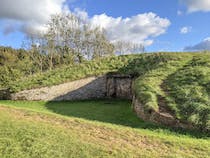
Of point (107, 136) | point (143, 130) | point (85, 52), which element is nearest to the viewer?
point (107, 136)

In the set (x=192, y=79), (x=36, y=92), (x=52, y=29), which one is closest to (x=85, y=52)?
(x=52, y=29)

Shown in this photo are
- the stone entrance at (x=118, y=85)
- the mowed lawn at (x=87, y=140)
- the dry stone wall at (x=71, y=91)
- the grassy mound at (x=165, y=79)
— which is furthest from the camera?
the stone entrance at (x=118, y=85)

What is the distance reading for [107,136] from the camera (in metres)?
7.99

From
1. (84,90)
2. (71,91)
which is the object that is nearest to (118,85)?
→ (84,90)

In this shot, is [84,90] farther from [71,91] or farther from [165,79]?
[165,79]

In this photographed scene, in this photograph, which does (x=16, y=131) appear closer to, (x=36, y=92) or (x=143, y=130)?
(x=143, y=130)

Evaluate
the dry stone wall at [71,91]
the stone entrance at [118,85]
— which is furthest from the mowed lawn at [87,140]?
the stone entrance at [118,85]

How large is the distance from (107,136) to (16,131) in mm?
2605

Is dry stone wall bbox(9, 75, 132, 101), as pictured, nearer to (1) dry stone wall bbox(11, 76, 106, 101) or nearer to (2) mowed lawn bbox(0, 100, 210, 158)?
(1) dry stone wall bbox(11, 76, 106, 101)

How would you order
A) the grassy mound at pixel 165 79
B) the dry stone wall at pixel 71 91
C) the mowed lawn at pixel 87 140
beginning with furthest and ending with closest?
the dry stone wall at pixel 71 91 → the grassy mound at pixel 165 79 → the mowed lawn at pixel 87 140

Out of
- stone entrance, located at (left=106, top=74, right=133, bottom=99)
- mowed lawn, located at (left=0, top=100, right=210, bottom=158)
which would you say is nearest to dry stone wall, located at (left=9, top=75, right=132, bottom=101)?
stone entrance, located at (left=106, top=74, right=133, bottom=99)

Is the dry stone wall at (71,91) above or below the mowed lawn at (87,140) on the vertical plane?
above

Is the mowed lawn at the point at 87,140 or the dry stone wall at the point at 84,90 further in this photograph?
the dry stone wall at the point at 84,90

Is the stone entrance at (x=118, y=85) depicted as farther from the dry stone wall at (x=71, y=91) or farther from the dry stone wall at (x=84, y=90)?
the dry stone wall at (x=71, y=91)
